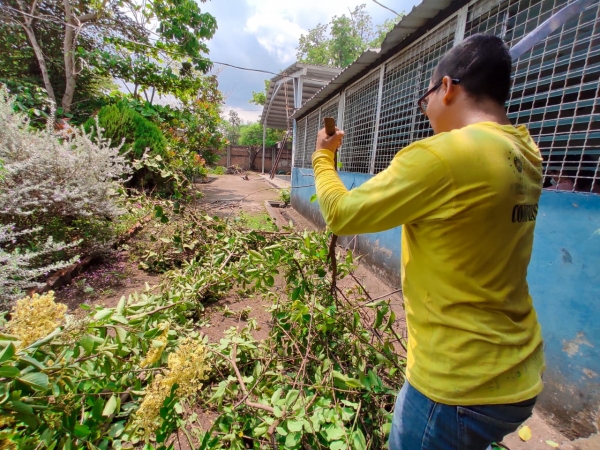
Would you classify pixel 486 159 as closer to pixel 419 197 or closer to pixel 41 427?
pixel 419 197

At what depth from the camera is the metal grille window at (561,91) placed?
5.94ft

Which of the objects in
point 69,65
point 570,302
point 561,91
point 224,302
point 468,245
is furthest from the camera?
point 69,65

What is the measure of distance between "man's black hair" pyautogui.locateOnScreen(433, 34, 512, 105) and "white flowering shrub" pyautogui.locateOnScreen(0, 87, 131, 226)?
13.0ft

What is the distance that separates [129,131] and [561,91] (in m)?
7.49

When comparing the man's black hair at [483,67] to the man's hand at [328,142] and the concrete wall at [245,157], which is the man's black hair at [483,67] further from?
the concrete wall at [245,157]

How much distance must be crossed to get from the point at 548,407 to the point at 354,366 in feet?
4.97

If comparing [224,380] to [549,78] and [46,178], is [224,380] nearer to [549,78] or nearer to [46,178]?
[549,78]

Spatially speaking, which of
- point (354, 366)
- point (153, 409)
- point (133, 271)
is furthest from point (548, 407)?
point (133, 271)

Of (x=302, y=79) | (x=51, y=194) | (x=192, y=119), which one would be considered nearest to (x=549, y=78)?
(x=51, y=194)

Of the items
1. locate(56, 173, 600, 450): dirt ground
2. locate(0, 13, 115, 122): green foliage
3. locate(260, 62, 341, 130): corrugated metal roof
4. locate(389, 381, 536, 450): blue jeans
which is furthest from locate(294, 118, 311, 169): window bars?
locate(389, 381, 536, 450): blue jeans

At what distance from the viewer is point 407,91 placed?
3709 mm

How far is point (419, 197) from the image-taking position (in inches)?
30.9

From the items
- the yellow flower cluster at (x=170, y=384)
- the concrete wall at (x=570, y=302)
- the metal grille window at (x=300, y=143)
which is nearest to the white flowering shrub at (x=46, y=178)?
the yellow flower cluster at (x=170, y=384)

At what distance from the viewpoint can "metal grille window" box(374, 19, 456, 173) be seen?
3186mm
